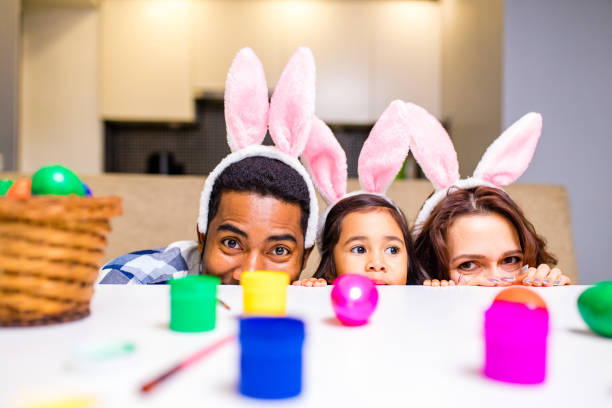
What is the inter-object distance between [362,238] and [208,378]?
28.4 inches

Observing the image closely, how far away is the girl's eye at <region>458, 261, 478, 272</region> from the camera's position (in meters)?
1.07

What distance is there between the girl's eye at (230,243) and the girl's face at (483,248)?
0.44 m

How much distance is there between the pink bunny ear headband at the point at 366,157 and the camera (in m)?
1.10

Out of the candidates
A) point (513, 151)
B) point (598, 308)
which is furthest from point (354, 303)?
point (513, 151)

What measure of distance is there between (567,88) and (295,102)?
6.13ft

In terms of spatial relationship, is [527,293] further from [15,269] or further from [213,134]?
[213,134]

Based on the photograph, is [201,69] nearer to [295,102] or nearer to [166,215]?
[166,215]

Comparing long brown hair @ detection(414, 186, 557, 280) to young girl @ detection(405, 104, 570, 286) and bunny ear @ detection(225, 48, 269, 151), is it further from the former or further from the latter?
bunny ear @ detection(225, 48, 269, 151)

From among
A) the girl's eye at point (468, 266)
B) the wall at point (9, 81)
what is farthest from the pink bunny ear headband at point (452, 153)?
the wall at point (9, 81)

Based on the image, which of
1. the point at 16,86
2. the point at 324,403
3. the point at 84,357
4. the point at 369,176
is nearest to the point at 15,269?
the point at 84,357

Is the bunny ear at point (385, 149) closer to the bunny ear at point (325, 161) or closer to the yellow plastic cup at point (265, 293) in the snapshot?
the bunny ear at point (325, 161)

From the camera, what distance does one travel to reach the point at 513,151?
1139 mm

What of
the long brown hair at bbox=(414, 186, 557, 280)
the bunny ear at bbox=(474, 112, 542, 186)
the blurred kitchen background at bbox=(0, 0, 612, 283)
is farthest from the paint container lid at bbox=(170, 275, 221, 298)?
the blurred kitchen background at bbox=(0, 0, 612, 283)

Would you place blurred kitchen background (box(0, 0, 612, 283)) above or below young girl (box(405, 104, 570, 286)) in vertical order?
above
